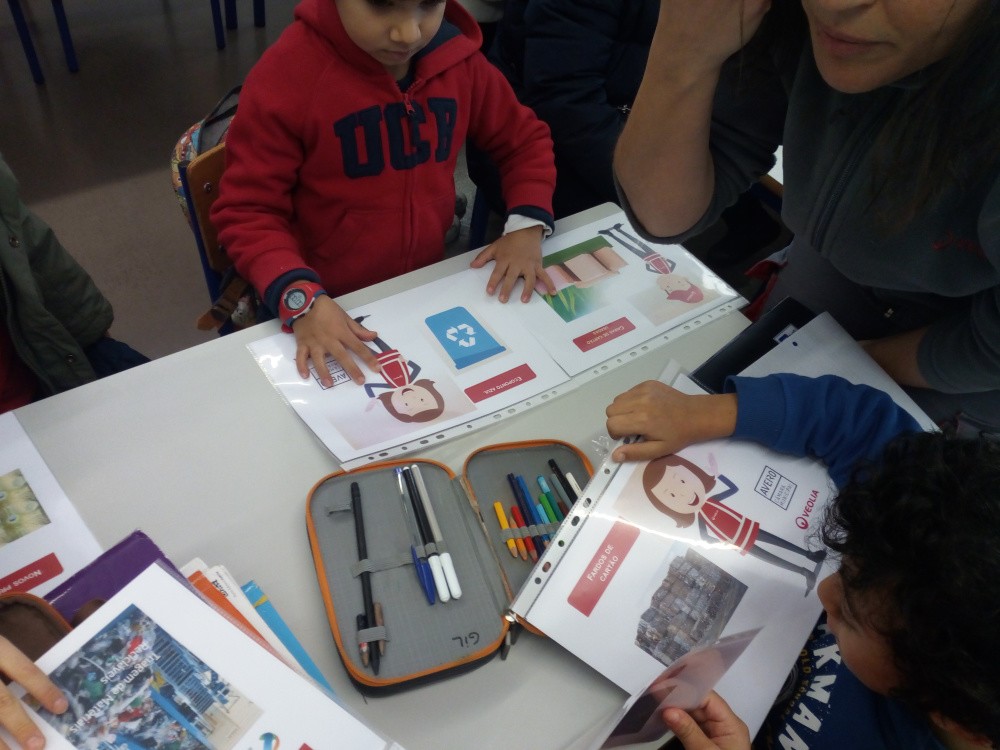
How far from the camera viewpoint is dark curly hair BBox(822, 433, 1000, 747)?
0.52 meters

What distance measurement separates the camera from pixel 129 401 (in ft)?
2.59

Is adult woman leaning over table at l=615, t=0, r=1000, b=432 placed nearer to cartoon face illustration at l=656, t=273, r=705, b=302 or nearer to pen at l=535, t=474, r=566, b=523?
cartoon face illustration at l=656, t=273, r=705, b=302

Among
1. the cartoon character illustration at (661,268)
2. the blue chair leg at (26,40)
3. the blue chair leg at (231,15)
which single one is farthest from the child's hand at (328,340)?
the blue chair leg at (231,15)

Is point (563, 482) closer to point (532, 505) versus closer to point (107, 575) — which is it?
point (532, 505)

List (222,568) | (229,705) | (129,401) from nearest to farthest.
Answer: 1. (229,705)
2. (222,568)
3. (129,401)

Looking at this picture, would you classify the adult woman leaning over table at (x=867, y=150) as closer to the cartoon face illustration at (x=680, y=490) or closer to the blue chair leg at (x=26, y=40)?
the cartoon face illustration at (x=680, y=490)

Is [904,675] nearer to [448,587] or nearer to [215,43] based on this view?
[448,587]

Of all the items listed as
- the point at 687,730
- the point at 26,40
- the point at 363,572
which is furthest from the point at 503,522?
the point at 26,40

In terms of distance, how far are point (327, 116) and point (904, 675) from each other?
95 cm

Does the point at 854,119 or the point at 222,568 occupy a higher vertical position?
the point at 854,119

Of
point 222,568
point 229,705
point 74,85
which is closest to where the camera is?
point 229,705

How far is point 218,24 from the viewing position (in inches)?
108

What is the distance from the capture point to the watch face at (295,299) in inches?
35.1

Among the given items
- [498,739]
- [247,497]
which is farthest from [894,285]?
[247,497]
